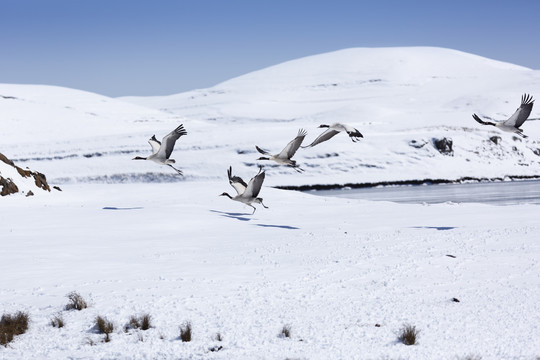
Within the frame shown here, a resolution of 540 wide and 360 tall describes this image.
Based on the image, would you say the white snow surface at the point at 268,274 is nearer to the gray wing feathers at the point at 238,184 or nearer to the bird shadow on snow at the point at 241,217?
the bird shadow on snow at the point at 241,217

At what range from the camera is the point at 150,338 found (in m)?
9.34

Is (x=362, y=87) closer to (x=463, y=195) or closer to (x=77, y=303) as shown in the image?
(x=463, y=195)

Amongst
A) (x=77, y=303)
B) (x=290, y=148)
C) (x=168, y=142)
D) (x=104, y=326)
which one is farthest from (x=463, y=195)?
(x=104, y=326)

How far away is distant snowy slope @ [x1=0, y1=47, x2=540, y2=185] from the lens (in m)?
56.7

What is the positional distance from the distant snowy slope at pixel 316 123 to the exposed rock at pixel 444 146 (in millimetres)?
385

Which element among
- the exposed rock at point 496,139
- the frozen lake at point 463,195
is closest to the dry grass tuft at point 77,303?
the frozen lake at point 463,195

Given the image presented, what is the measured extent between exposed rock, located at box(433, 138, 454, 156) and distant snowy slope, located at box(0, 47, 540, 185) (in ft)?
1.26

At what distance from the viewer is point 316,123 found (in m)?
89.9

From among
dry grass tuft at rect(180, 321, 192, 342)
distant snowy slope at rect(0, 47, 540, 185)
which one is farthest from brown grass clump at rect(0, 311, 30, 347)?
distant snowy slope at rect(0, 47, 540, 185)

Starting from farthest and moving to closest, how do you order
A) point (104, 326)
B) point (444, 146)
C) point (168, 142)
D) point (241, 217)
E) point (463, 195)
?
point (444, 146), point (463, 195), point (241, 217), point (168, 142), point (104, 326)

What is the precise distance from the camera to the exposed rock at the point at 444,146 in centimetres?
6076

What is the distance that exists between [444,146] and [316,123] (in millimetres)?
30345

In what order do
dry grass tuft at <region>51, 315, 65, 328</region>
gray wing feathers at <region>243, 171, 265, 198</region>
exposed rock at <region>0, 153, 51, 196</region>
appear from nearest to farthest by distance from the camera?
dry grass tuft at <region>51, 315, 65, 328</region> → gray wing feathers at <region>243, 171, 265, 198</region> → exposed rock at <region>0, 153, 51, 196</region>

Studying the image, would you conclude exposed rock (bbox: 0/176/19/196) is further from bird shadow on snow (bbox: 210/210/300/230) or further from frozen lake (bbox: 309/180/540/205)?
frozen lake (bbox: 309/180/540/205)
